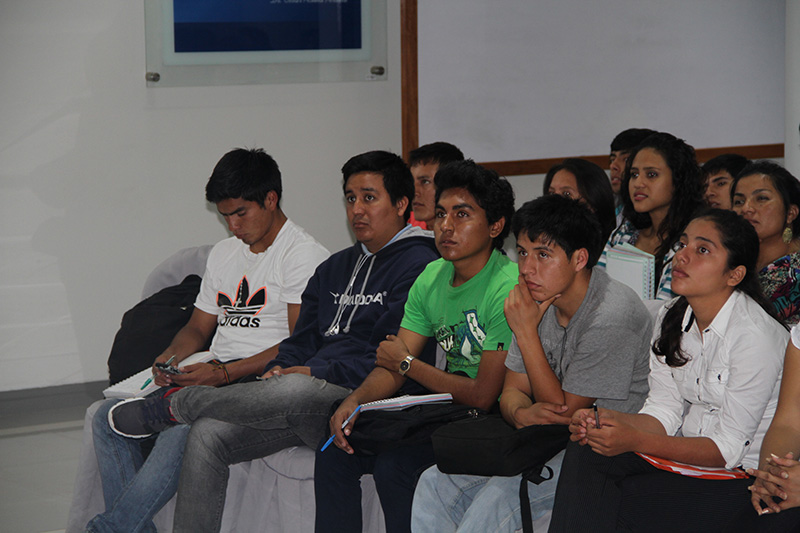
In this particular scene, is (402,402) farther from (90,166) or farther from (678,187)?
(90,166)

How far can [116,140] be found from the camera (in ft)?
15.4

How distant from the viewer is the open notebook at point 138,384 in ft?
9.96

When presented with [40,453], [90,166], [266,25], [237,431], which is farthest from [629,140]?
[40,453]

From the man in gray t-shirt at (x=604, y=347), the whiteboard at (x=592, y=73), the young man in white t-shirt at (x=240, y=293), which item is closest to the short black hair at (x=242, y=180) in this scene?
the young man in white t-shirt at (x=240, y=293)

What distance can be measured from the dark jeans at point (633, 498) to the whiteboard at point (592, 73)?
336cm

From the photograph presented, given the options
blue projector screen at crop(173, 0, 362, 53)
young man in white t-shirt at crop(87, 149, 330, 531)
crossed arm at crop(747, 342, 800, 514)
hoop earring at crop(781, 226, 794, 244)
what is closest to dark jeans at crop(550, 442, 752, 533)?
crossed arm at crop(747, 342, 800, 514)

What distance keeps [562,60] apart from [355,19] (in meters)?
1.32

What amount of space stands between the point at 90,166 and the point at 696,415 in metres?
3.49

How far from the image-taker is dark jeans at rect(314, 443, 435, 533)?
2.39 metres

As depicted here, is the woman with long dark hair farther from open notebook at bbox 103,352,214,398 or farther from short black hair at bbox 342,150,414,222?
open notebook at bbox 103,352,214,398

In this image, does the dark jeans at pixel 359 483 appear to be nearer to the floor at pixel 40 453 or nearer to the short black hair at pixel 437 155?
the floor at pixel 40 453

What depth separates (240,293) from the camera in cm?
319

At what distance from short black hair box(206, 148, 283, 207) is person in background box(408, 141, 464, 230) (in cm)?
80

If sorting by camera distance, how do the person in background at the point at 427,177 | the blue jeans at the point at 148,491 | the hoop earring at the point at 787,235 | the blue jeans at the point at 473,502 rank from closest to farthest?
the blue jeans at the point at 473,502 → the blue jeans at the point at 148,491 → the hoop earring at the point at 787,235 → the person in background at the point at 427,177
